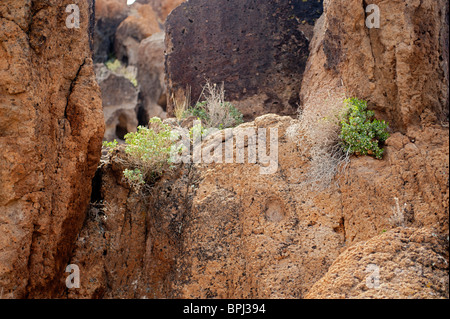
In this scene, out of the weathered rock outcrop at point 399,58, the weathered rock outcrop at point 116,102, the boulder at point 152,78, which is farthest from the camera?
the boulder at point 152,78

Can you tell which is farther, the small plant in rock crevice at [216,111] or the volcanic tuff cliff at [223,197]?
the small plant in rock crevice at [216,111]

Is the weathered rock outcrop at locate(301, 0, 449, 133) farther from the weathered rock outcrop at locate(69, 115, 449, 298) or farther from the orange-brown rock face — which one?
the orange-brown rock face

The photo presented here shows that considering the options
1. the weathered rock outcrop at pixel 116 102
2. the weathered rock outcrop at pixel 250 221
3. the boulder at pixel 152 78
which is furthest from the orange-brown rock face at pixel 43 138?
the boulder at pixel 152 78

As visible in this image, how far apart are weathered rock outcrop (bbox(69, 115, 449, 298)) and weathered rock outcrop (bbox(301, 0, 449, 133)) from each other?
356mm

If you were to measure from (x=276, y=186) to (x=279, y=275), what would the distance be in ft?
3.26

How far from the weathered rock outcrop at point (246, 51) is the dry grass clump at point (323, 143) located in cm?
244

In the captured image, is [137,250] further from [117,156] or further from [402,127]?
[402,127]

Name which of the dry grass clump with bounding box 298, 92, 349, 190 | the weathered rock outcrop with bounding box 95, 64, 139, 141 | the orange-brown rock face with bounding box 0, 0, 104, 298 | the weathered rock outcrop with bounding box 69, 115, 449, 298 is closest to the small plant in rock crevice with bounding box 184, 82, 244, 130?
the dry grass clump with bounding box 298, 92, 349, 190

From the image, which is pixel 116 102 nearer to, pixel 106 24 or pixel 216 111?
pixel 106 24

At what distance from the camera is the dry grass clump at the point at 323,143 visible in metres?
5.00

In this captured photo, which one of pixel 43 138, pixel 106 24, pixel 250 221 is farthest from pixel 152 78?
pixel 250 221

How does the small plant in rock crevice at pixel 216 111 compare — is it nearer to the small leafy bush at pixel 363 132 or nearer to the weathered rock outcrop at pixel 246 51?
the weathered rock outcrop at pixel 246 51

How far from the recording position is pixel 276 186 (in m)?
5.06
